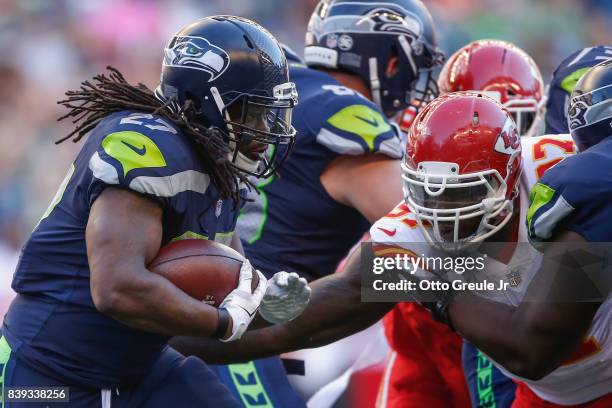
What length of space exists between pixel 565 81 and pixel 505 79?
493 mm

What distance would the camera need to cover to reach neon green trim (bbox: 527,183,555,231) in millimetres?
3010

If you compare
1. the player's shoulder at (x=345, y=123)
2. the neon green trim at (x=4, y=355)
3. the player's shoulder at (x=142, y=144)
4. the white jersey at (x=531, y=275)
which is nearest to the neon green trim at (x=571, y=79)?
the player's shoulder at (x=345, y=123)

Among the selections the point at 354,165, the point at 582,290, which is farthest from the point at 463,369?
the point at 582,290

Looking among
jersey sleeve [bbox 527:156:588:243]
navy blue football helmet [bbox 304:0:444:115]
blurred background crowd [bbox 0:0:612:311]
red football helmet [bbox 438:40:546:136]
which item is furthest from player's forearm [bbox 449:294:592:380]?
blurred background crowd [bbox 0:0:612:311]

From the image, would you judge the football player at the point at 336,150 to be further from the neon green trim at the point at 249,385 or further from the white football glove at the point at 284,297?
the white football glove at the point at 284,297

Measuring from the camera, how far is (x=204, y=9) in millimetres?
9805

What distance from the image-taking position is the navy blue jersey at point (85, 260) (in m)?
3.16

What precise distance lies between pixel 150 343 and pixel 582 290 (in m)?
1.34

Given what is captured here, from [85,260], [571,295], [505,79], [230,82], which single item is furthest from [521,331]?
[505,79]

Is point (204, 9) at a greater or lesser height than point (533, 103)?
lesser

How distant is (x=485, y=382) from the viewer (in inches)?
173

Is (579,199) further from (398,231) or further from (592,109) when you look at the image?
(398,231)

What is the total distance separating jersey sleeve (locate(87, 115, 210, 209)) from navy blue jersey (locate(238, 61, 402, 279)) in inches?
46.4

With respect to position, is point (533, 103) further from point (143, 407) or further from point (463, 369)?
point (143, 407)
